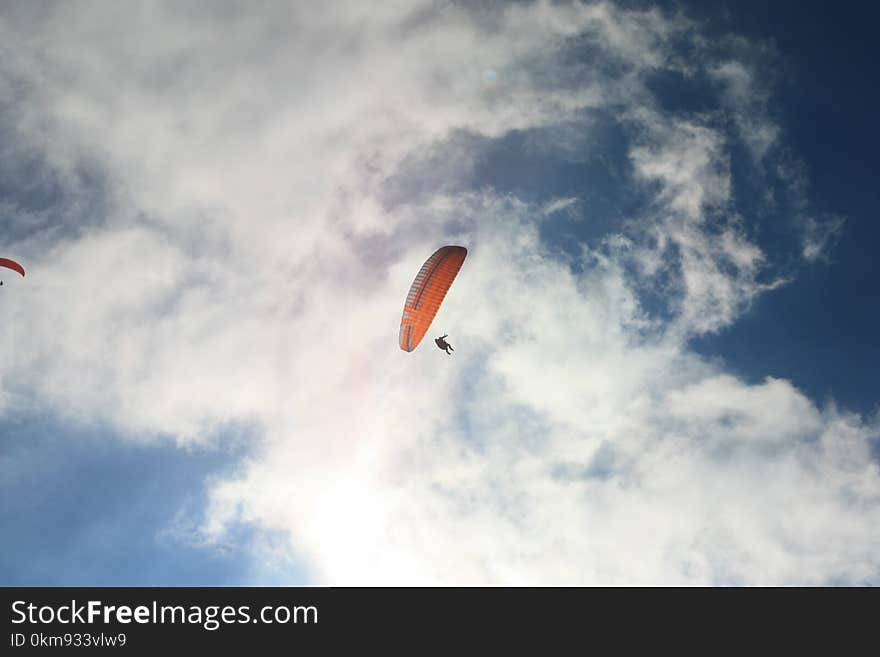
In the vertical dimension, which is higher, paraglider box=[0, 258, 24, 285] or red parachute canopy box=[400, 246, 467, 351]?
paraglider box=[0, 258, 24, 285]

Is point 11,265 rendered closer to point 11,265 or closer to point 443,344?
Answer: point 11,265

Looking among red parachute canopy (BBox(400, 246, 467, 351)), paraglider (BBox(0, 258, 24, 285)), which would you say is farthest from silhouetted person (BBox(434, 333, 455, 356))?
paraglider (BBox(0, 258, 24, 285))

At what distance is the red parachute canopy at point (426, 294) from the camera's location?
50688mm

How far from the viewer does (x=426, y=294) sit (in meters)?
51.0

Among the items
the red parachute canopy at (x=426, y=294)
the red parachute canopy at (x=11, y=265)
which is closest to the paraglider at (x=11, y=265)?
the red parachute canopy at (x=11, y=265)

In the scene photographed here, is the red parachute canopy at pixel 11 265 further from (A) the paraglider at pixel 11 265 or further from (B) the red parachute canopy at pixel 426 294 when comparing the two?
(B) the red parachute canopy at pixel 426 294

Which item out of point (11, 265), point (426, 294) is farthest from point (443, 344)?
point (11, 265)

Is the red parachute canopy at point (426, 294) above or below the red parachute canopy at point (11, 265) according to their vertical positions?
below

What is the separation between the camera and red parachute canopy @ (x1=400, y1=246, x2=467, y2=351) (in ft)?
166

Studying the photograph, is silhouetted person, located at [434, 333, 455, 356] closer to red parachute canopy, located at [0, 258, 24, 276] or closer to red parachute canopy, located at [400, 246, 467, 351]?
red parachute canopy, located at [400, 246, 467, 351]

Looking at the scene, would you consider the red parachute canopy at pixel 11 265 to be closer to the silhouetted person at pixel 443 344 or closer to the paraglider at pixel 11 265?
the paraglider at pixel 11 265
